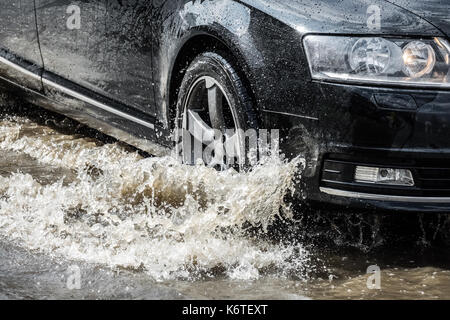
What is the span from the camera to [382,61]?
3432 millimetres

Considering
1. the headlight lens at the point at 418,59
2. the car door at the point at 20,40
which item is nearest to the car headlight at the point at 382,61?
the headlight lens at the point at 418,59

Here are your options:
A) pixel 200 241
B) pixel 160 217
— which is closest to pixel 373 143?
pixel 200 241

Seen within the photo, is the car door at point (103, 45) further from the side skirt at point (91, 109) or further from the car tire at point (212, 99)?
the car tire at point (212, 99)

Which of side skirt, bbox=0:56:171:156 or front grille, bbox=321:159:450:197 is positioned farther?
side skirt, bbox=0:56:171:156

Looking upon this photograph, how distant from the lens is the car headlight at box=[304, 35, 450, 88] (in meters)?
3.41

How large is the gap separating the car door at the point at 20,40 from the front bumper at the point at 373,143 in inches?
89.3

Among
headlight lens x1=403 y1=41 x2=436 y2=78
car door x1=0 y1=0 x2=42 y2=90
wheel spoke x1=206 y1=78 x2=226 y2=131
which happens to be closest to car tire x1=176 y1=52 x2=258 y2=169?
wheel spoke x1=206 y1=78 x2=226 y2=131

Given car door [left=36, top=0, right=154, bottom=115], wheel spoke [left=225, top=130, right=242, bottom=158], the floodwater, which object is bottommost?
the floodwater

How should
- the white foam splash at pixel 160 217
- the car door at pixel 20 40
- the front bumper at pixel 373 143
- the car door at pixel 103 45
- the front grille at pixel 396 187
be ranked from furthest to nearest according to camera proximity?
the car door at pixel 20 40 → the car door at pixel 103 45 → the white foam splash at pixel 160 217 → the front grille at pixel 396 187 → the front bumper at pixel 373 143

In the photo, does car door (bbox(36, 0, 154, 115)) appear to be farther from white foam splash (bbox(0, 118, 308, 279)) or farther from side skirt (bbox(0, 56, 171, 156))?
white foam splash (bbox(0, 118, 308, 279))

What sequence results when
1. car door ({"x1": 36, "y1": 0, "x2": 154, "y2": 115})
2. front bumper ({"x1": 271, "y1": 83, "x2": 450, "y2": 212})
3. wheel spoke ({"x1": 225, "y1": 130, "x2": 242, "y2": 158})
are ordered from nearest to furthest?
1. front bumper ({"x1": 271, "y1": 83, "x2": 450, "y2": 212})
2. wheel spoke ({"x1": 225, "y1": 130, "x2": 242, "y2": 158})
3. car door ({"x1": 36, "y1": 0, "x2": 154, "y2": 115})

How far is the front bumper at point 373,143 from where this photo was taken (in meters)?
3.39

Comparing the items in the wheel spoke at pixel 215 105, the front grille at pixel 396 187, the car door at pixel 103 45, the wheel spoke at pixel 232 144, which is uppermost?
the car door at pixel 103 45

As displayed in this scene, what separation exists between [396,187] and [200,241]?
868 mm
